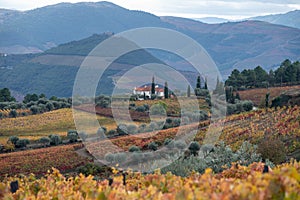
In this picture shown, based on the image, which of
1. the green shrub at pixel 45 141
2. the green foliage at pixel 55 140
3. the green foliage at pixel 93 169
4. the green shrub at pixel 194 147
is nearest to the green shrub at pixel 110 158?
the green foliage at pixel 93 169

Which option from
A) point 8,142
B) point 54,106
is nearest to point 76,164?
point 8,142

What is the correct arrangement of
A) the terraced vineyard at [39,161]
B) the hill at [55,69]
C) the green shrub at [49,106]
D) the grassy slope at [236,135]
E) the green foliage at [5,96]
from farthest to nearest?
the hill at [55,69], the green foliage at [5,96], the green shrub at [49,106], the grassy slope at [236,135], the terraced vineyard at [39,161]

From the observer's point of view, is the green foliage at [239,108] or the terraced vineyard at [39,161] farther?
the green foliage at [239,108]

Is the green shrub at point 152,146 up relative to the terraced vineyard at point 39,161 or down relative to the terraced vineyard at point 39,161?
up

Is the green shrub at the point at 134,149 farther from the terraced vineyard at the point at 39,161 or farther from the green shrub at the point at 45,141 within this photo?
the green shrub at the point at 45,141

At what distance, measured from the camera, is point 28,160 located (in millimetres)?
22422

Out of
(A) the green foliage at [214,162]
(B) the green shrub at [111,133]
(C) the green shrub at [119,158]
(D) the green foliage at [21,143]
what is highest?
(A) the green foliage at [214,162]

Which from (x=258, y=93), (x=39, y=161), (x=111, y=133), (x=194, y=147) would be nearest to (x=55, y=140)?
(x=111, y=133)

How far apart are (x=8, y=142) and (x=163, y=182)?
74.1 ft

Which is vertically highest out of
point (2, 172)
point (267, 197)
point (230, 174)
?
point (267, 197)

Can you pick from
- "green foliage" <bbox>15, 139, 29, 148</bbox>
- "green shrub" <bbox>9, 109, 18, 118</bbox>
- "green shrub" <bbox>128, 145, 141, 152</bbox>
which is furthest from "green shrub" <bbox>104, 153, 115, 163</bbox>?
"green shrub" <bbox>9, 109, 18, 118</bbox>

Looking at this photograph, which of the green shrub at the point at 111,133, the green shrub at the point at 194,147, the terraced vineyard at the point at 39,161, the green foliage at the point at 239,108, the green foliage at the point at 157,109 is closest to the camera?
the green shrub at the point at 194,147

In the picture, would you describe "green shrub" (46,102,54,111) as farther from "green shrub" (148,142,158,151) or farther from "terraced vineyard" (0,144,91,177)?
"green shrub" (148,142,158,151)

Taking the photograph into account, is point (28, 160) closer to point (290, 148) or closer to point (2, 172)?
point (2, 172)
